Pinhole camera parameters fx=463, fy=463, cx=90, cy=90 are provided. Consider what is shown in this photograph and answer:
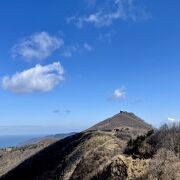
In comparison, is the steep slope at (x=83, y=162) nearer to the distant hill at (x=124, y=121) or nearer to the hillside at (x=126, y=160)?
the hillside at (x=126, y=160)

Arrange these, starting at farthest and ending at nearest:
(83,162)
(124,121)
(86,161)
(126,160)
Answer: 1. (124,121)
2. (83,162)
3. (86,161)
4. (126,160)

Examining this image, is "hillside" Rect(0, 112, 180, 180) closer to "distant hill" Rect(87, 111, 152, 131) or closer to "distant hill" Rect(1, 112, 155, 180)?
"distant hill" Rect(1, 112, 155, 180)

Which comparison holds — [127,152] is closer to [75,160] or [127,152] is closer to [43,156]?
[75,160]

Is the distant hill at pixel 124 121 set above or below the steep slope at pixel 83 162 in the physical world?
above

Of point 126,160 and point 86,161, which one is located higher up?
point 86,161

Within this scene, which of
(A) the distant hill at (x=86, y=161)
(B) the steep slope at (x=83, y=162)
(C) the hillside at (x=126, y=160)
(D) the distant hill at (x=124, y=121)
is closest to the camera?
(C) the hillside at (x=126, y=160)

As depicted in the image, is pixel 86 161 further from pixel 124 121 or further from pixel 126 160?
pixel 124 121

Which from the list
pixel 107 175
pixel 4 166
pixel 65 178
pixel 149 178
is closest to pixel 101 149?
pixel 65 178

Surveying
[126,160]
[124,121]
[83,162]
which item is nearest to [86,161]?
[83,162]

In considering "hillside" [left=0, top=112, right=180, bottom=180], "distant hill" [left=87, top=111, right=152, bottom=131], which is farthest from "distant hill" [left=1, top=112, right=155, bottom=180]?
"distant hill" [left=87, top=111, right=152, bottom=131]

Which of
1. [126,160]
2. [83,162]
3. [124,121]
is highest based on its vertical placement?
[124,121]

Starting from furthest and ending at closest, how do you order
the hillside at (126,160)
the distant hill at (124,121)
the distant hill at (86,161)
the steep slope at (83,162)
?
the distant hill at (124,121) → the steep slope at (83,162) → the distant hill at (86,161) → the hillside at (126,160)

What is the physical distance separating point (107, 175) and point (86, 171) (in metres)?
7.56

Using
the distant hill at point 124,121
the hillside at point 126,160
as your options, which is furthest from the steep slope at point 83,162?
the distant hill at point 124,121
